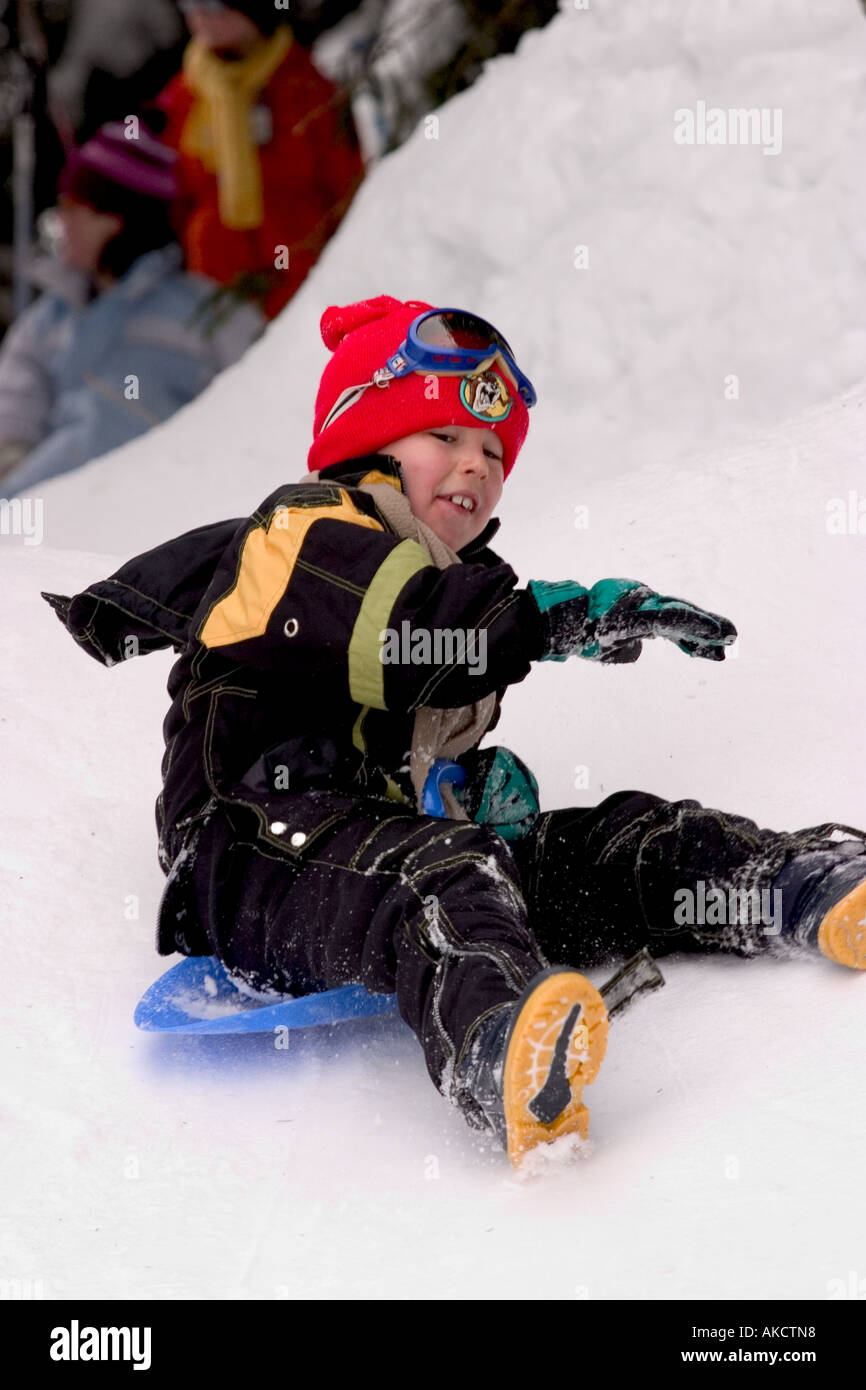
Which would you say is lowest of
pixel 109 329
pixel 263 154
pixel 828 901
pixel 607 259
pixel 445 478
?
pixel 828 901

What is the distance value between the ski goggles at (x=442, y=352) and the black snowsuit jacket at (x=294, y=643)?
9 centimetres

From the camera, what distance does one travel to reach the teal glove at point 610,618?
4.21ft

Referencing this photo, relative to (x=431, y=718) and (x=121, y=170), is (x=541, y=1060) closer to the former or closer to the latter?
(x=431, y=718)

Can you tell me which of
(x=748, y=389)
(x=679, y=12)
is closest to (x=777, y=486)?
(x=748, y=389)

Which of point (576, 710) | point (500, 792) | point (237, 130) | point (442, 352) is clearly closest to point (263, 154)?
point (237, 130)

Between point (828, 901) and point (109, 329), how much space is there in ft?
10.6

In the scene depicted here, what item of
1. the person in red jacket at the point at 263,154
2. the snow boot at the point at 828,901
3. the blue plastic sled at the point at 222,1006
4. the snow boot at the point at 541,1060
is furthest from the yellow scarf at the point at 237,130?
the snow boot at the point at 541,1060

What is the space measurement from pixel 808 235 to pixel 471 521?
1494 millimetres

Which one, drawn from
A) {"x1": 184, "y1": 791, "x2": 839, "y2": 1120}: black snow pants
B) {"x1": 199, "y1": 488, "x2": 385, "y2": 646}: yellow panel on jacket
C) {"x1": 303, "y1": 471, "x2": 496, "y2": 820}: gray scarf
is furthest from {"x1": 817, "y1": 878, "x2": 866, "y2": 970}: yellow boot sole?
{"x1": 199, "y1": 488, "x2": 385, "y2": 646}: yellow panel on jacket

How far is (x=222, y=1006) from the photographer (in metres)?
1.40

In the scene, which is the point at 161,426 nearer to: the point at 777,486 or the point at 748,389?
the point at 748,389

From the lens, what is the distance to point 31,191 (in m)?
4.91

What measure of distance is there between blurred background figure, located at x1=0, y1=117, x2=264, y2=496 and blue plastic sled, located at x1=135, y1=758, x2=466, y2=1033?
106 inches

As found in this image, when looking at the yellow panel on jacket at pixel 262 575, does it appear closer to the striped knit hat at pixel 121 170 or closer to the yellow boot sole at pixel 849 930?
the yellow boot sole at pixel 849 930
